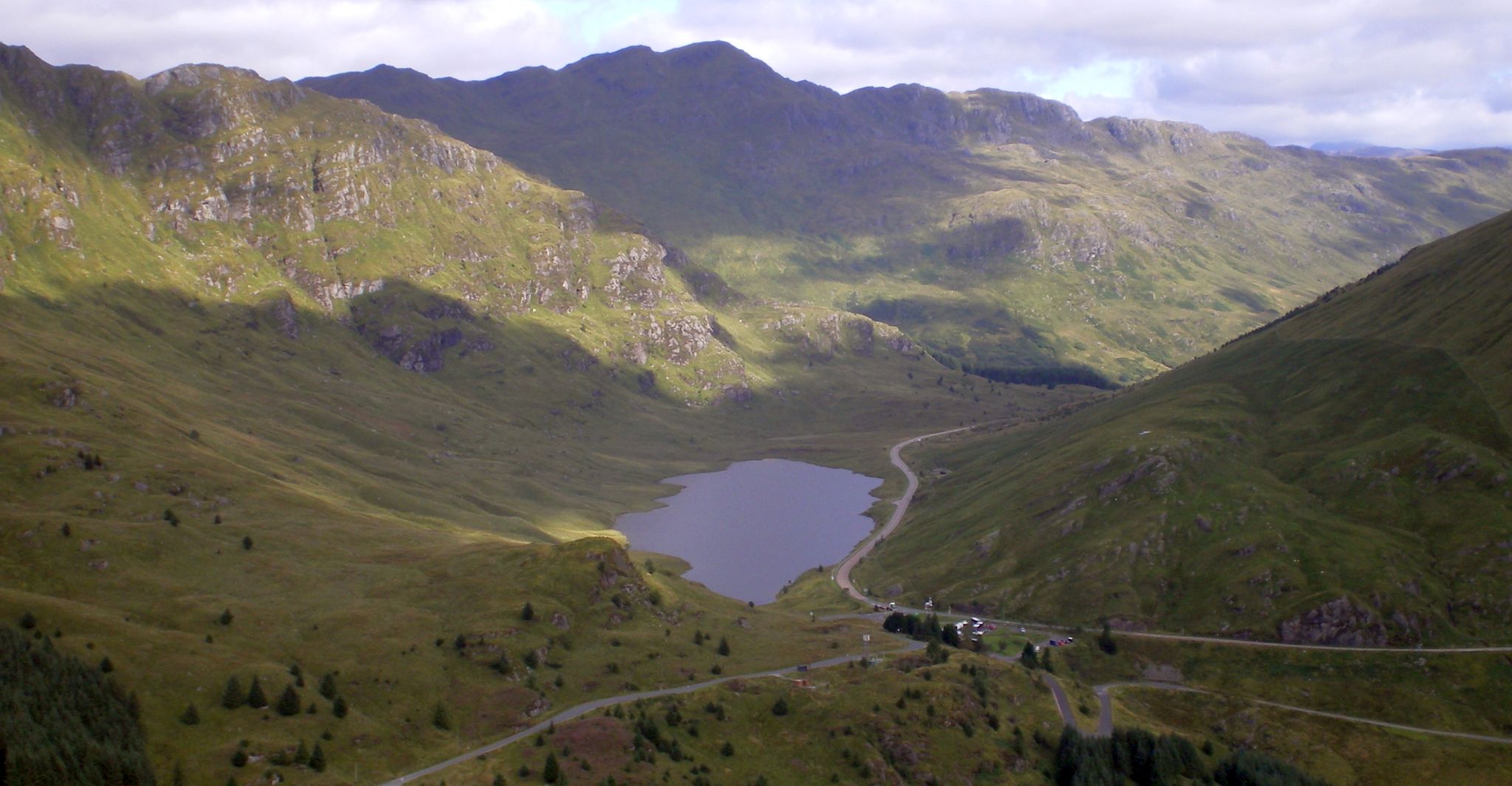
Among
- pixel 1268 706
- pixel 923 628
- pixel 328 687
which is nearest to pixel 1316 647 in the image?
pixel 1268 706

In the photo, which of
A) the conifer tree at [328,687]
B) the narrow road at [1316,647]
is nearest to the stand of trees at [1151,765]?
the narrow road at [1316,647]

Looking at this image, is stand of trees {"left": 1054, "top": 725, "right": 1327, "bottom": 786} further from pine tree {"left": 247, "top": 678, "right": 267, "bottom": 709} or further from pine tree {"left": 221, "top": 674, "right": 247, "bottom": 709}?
pine tree {"left": 221, "top": 674, "right": 247, "bottom": 709}

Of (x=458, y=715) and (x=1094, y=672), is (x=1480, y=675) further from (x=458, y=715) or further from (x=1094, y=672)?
(x=458, y=715)

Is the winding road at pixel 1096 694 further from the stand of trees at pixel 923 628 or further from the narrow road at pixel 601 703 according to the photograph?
the stand of trees at pixel 923 628

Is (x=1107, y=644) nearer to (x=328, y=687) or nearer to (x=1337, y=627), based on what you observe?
(x=1337, y=627)

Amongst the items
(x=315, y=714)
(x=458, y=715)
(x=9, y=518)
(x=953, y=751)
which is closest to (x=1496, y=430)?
(x=953, y=751)
